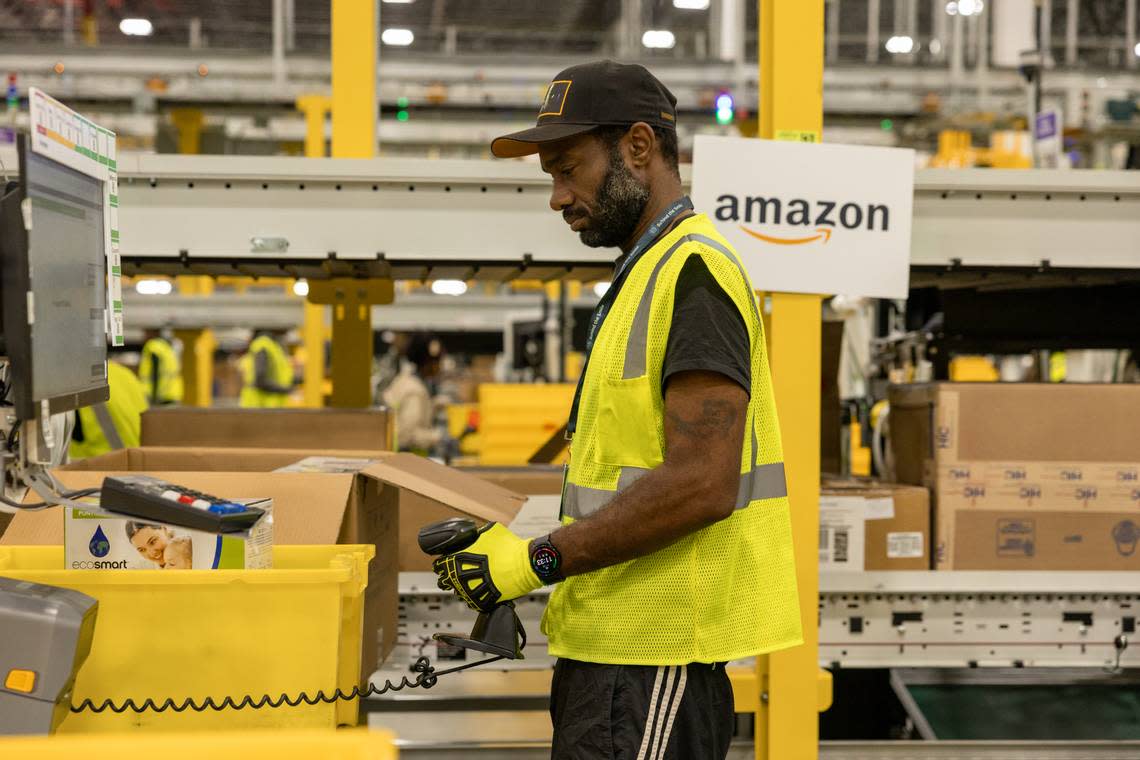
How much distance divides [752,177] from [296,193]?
92 centimetres

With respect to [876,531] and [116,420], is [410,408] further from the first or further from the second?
[876,531]

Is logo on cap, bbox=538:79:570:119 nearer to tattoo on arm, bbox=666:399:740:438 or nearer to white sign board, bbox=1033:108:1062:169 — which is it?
tattoo on arm, bbox=666:399:740:438

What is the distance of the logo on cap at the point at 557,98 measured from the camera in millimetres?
1710

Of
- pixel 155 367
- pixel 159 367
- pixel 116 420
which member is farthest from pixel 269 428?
pixel 159 367

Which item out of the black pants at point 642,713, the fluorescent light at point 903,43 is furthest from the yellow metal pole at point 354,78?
the fluorescent light at point 903,43

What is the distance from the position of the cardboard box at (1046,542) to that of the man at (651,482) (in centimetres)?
94

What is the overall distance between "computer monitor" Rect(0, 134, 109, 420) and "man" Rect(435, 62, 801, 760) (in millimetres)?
597

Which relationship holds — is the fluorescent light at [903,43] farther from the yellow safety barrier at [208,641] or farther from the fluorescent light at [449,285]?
the yellow safety barrier at [208,641]

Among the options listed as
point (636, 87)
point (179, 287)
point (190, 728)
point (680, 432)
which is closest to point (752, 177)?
point (636, 87)

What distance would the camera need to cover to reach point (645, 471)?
163 centimetres

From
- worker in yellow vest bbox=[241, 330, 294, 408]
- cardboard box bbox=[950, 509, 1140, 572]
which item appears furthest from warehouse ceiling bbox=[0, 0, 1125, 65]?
cardboard box bbox=[950, 509, 1140, 572]

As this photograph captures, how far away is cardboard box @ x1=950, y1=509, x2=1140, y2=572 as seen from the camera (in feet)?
8.21

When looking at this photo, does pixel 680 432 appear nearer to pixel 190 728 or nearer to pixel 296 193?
pixel 190 728

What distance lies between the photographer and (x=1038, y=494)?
8.23 feet
